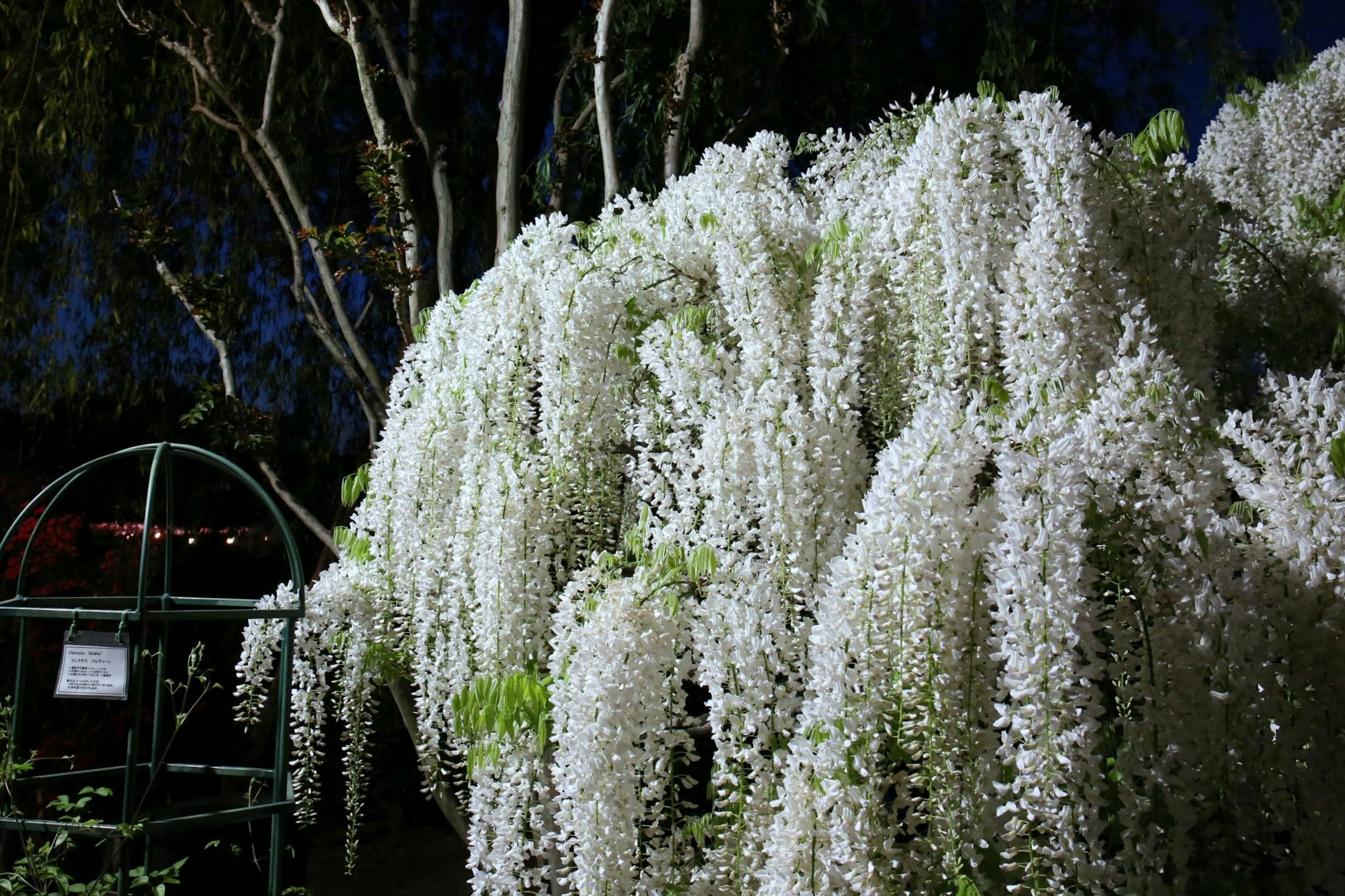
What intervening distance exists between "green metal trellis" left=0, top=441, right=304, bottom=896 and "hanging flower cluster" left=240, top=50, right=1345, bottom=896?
45cm

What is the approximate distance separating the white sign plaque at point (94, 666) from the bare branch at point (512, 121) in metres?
2.39

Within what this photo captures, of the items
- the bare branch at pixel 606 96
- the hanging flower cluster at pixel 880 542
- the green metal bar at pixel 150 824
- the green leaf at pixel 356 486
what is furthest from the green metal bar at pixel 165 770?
the bare branch at pixel 606 96

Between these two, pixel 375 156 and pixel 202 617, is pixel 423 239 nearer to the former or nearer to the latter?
pixel 375 156

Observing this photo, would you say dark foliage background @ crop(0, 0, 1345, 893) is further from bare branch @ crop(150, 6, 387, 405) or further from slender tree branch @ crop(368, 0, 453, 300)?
bare branch @ crop(150, 6, 387, 405)

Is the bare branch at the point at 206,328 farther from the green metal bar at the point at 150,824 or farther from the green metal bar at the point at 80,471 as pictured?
the green metal bar at the point at 150,824

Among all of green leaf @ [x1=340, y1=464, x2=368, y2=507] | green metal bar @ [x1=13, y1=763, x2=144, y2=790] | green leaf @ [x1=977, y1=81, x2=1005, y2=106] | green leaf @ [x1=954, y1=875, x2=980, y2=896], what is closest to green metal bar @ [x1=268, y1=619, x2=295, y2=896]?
green metal bar @ [x1=13, y1=763, x2=144, y2=790]

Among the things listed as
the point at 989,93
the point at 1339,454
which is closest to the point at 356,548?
the point at 989,93

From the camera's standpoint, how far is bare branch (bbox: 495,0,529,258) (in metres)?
4.16

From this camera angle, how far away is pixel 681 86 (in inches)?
157

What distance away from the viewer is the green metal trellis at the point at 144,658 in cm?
203

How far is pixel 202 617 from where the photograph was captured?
2.23m

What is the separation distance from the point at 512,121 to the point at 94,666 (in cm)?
287

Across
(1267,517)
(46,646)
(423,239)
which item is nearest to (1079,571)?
(1267,517)

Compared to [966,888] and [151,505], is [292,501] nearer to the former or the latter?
[151,505]
